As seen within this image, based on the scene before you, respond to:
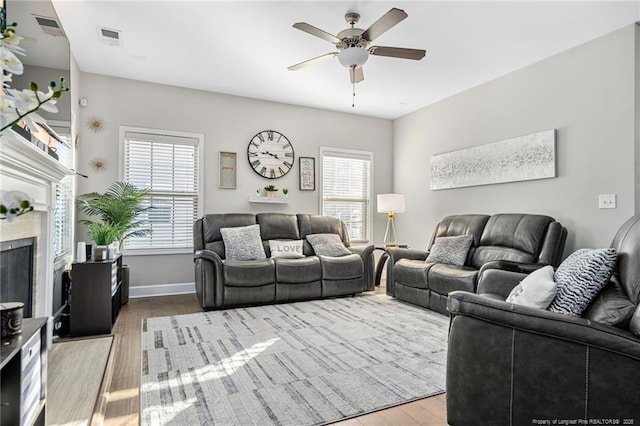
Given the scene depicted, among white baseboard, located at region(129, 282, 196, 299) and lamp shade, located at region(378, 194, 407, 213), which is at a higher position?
lamp shade, located at region(378, 194, 407, 213)

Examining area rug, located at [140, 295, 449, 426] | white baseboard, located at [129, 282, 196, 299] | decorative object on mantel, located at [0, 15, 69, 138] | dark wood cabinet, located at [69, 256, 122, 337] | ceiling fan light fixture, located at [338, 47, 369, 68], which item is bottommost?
area rug, located at [140, 295, 449, 426]

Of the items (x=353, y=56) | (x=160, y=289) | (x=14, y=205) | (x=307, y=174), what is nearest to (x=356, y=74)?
(x=353, y=56)

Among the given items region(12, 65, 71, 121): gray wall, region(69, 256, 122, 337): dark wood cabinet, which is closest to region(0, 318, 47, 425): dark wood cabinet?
region(12, 65, 71, 121): gray wall

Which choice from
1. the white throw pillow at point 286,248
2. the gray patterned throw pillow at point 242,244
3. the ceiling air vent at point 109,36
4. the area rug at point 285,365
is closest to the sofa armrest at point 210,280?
the area rug at point 285,365

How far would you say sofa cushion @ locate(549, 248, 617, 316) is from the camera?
166cm

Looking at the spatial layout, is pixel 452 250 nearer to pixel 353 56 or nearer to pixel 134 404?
pixel 353 56

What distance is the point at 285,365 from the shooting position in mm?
2477

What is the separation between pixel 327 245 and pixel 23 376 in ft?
12.2

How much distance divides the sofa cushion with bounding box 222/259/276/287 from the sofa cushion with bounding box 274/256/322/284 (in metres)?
0.09

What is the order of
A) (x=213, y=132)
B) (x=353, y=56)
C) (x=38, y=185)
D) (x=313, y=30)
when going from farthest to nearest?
1. (x=213, y=132)
2. (x=353, y=56)
3. (x=313, y=30)
4. (x=38, y=185)

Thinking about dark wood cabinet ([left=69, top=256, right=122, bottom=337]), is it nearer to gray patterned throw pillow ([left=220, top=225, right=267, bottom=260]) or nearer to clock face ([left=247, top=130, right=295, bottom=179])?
gray patterned throw pillow ([left=220, top=225, right=267, bottom=260])

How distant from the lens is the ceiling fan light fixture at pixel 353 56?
2.97 meters

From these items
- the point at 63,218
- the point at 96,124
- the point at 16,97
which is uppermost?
the point at 96,124

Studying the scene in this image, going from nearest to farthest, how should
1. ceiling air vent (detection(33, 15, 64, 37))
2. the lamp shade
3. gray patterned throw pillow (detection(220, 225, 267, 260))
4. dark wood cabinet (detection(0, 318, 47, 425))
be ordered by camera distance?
dark wood cabinet (detection(0, 318, 47, 425)), ceiling air vent (detection(33, 15, 64, 37)), gray patterned throw pillow (detection(220, 225, 267, 260)), the lamp shade
